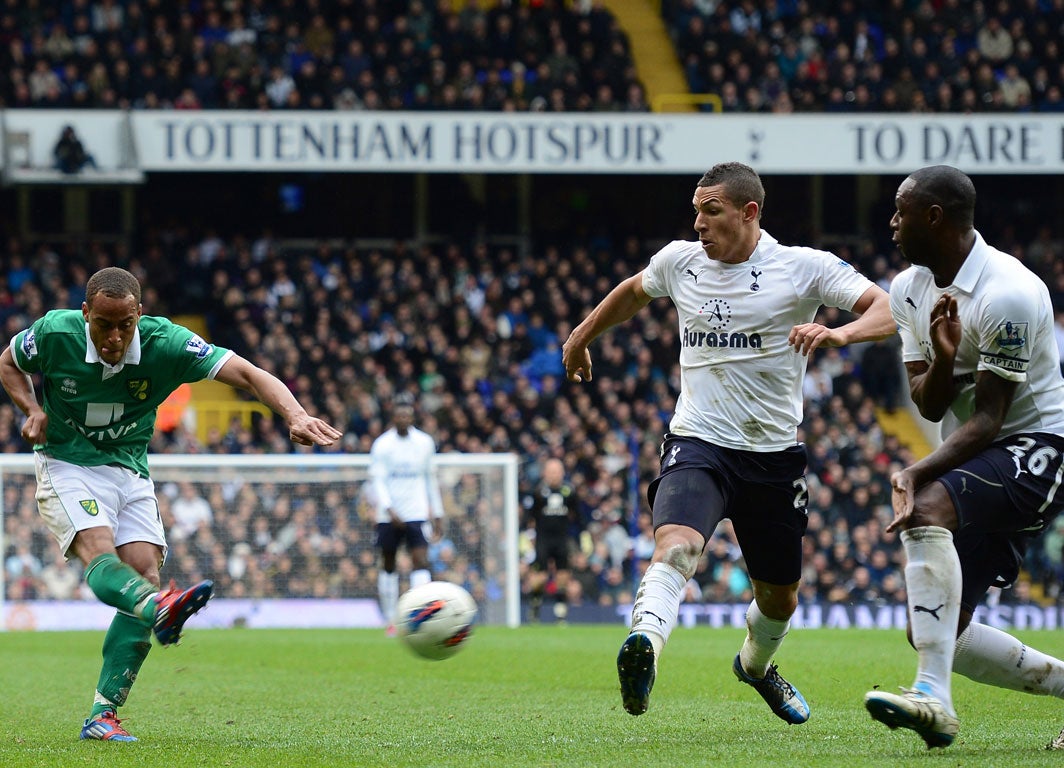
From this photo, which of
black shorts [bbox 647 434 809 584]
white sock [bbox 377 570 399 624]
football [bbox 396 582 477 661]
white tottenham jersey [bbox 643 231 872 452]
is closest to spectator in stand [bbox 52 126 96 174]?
white sock [bbox 377 570 399 624]

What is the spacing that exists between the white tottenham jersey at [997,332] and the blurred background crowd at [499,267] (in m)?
13.6

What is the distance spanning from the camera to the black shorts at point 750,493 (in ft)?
21.4

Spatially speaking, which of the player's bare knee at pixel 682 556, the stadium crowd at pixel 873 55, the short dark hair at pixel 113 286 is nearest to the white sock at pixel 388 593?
the short dark hair at pixel 113 286

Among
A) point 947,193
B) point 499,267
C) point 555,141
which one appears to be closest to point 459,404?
point 499,267

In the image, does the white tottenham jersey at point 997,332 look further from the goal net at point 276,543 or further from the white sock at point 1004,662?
the goal net at point 276,543

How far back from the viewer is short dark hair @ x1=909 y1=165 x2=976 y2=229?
5.55m

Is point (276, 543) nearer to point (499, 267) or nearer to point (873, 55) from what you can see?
point (499, 267)

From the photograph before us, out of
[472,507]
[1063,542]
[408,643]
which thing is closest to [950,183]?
[408,643]

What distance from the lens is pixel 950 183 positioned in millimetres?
5551

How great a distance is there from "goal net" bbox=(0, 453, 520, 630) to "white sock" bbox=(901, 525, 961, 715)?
43.6 feet

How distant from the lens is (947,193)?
5555 mm

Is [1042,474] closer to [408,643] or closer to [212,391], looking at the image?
[408,643]

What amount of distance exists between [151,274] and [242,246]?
193 centimetres

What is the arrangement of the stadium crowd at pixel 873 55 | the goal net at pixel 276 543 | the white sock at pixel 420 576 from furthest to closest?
the stadium crowd at pixel 873 55, the goal net at pixel 276 543, the white sock at pixel 420 576
